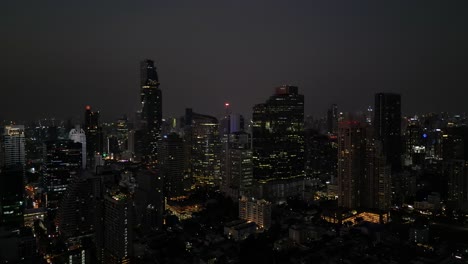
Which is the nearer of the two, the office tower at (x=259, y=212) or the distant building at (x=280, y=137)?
the office tower at (x=259, y=212)

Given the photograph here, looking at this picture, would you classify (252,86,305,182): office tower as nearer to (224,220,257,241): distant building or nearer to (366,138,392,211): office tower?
(366,138,392,211): office tower

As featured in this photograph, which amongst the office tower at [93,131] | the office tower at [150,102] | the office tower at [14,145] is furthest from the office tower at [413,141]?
the office tower at [14,145]

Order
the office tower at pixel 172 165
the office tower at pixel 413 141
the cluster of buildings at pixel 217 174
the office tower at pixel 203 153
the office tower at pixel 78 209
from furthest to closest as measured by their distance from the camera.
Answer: the office tower at pixel 413 141, the office tower at pixel 203 153, the office tower at pixel 172 165, the office tower at pixel 78 209, the cluster of buildings at pixel 217 174

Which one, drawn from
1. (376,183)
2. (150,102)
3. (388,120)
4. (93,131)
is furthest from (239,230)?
(150,102)

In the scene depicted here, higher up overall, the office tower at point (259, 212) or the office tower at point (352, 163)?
the office tower at point (352, 163)

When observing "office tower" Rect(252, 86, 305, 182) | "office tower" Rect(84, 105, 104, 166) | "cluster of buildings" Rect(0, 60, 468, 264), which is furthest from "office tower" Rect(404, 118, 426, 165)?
"office tower" Rect(84, 105, 104, 166)

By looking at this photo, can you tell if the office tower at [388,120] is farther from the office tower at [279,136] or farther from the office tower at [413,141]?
the office tower at [279,136]

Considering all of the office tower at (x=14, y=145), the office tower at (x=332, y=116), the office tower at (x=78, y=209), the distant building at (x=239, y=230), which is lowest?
the distant building at (x=239, y=230)
